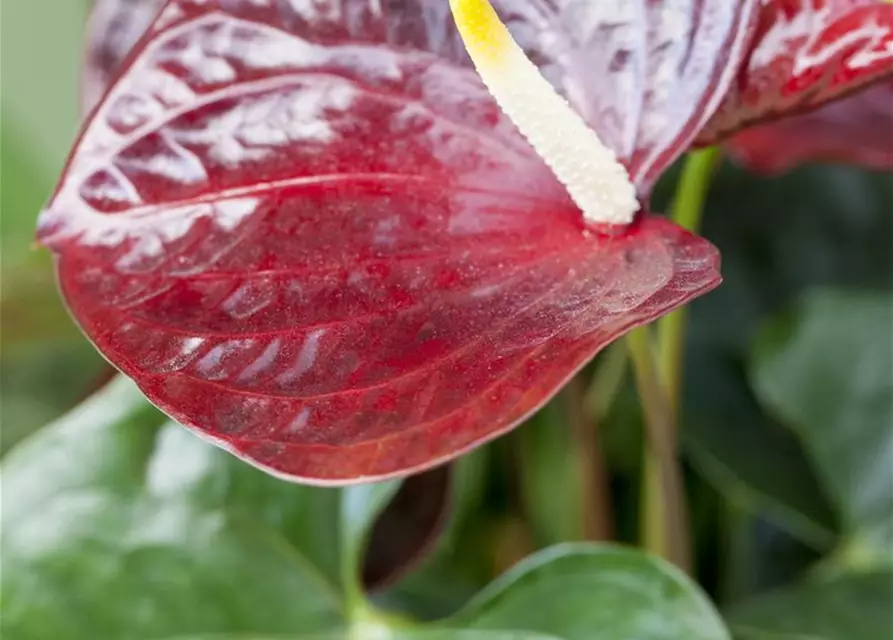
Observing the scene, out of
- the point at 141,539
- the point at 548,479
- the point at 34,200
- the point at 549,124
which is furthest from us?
the point at 34,200

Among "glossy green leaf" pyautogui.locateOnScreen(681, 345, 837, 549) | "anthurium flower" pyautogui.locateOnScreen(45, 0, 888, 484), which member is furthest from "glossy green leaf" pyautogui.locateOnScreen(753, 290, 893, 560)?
"anthurium flower" pyautogui.locateOnScreen(45, 0, 888, 484)

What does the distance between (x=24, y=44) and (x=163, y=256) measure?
908 mm

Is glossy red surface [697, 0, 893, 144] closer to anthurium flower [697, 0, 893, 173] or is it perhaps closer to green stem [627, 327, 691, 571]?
anthurium flower [697, 0, 893, 173]

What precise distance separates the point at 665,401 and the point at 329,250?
0.19 metres

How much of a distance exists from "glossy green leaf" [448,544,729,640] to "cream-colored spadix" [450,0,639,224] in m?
0.15

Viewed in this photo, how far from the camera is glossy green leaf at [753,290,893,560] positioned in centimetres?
58

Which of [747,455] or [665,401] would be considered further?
[747,455]

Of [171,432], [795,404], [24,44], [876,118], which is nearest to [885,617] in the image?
[795,404]

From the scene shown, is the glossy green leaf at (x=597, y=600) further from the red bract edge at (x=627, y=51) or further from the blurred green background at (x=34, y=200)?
the blurred green background at (x=34, y=200)

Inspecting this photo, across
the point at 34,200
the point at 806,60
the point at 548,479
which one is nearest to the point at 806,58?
the point at 806,60

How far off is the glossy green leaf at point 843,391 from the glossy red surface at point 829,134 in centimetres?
12

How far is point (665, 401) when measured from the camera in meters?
0.44

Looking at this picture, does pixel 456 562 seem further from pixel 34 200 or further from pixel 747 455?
pixel 34 200

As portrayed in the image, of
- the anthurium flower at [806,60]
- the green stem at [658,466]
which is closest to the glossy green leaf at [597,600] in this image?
the green stem at [658,466]
